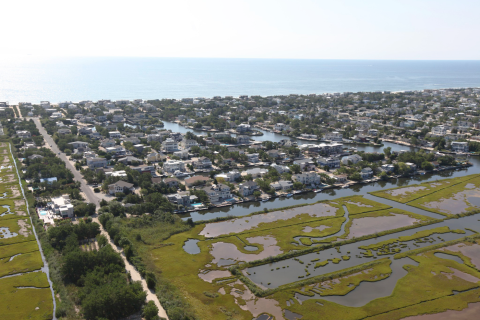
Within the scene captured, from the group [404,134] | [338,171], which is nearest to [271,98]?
[404,134]

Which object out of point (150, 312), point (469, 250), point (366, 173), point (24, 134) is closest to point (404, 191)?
point (366, 173)

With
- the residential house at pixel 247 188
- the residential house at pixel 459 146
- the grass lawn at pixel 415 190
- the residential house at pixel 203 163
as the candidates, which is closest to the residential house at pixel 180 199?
the residential house at pixel 247 188

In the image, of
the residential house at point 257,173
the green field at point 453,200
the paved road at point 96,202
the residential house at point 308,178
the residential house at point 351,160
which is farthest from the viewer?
the residential house at point 351,160

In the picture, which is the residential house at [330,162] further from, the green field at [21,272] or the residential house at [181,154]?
the green field at [21,272]

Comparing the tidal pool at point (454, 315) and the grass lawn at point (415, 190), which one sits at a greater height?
the grass lawn at point (415, 190)

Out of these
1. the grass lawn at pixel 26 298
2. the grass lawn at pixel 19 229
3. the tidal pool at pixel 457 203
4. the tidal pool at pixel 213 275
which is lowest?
the grass lawn at pixel 26 298

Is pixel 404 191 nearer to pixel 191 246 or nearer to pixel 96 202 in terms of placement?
pixel 191 246

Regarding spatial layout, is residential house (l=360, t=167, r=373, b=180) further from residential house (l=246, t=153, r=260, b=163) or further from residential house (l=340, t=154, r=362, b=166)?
residential house (l=246, t=153, r=260, b=163)
